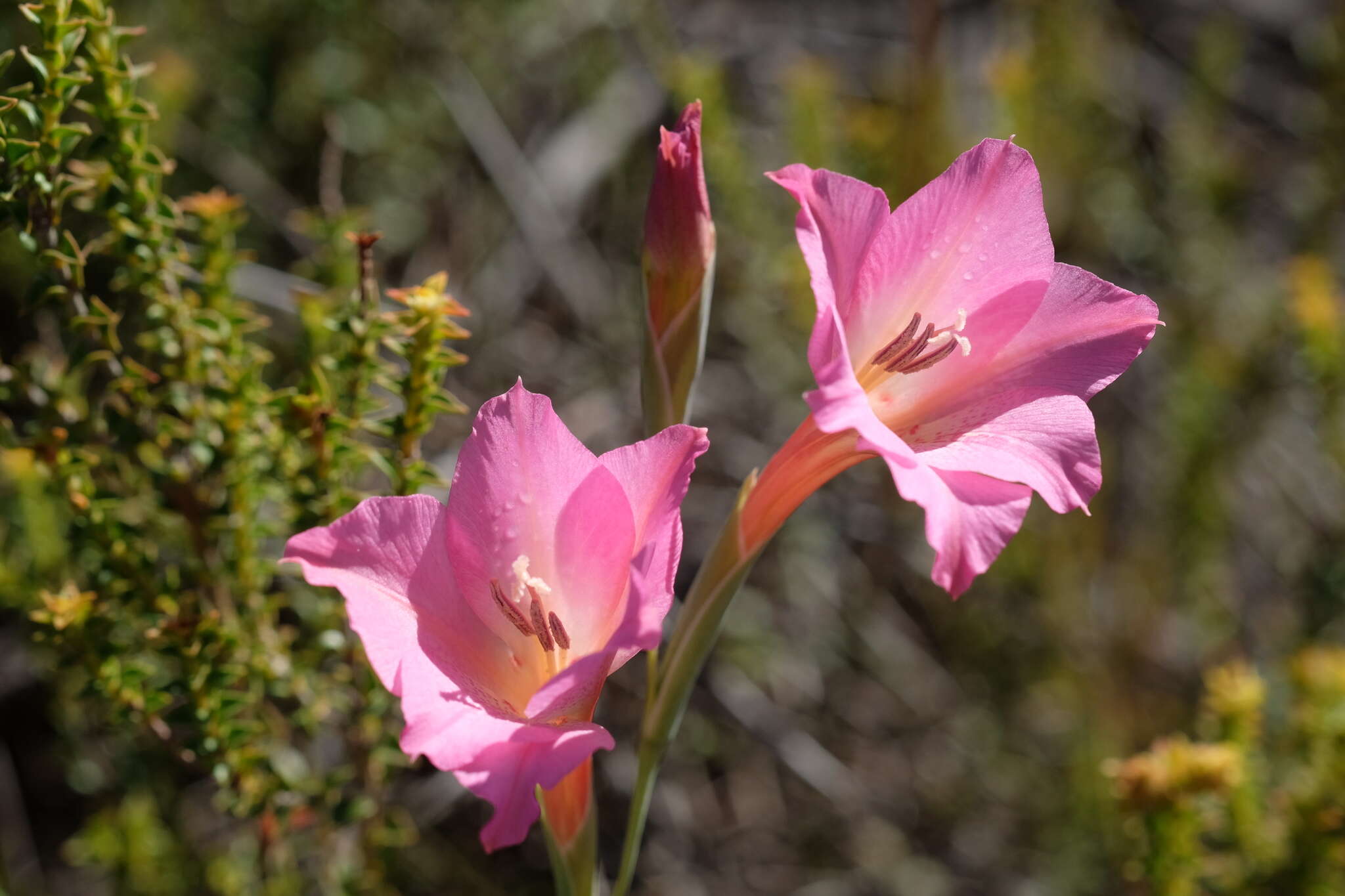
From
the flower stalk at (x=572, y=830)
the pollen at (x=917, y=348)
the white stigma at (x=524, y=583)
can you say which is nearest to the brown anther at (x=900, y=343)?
the pollen at (x=917, y=348)

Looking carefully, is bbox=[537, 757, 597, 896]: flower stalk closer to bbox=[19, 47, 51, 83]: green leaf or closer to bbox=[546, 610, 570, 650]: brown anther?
bbox=[546, 610, 570, 650]: brown anther

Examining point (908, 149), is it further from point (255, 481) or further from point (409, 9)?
point (255, 481)

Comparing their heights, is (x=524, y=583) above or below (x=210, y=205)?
below

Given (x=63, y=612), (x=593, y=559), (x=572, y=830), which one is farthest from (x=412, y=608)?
(x=63, y=612)

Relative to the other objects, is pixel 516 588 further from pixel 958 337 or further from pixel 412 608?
pixel 958 337

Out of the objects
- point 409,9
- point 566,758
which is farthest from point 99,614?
point 409,9

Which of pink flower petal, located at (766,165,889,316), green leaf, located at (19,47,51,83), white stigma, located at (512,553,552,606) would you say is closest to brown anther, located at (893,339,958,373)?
pink flower petal, located at (766,165,889,316)

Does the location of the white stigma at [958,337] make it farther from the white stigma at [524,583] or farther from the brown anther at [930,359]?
the white stigma at [524,583]
